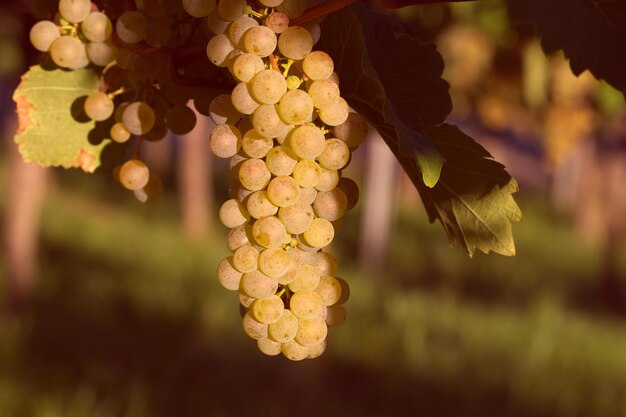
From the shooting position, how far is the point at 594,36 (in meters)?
0.74

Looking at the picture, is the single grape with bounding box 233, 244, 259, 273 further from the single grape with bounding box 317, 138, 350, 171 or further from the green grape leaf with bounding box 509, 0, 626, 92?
the green grape leaf with bounding box 509, 0, 626, 92

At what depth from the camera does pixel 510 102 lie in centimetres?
645

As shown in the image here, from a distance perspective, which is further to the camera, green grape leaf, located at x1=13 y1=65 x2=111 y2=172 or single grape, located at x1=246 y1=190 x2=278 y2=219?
green grape leaf, located at x1=13 y1=65 x2=111 y2=172

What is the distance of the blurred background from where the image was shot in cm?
484

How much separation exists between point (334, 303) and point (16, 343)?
4.56 meters

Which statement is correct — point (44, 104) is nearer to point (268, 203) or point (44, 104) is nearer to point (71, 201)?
point (268, 203)

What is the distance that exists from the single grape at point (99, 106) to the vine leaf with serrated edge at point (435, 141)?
0.26 metres

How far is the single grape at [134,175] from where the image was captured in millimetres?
925

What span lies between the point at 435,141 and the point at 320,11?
169 millimetres

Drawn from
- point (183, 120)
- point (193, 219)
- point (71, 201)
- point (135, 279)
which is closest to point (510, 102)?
point (135, 279)

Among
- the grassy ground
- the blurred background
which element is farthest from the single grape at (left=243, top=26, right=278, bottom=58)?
the grassy ground

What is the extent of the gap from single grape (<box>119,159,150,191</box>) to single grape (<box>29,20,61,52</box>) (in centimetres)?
15

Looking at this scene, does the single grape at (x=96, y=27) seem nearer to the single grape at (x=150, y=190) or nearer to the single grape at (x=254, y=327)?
the single grape at (x=150, y=190)

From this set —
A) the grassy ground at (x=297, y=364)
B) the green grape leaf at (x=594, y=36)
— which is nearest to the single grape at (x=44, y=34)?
the green grape leaf at (x=594, y=36)
